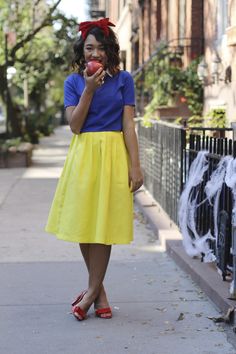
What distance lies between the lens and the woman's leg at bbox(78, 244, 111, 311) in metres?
4.77

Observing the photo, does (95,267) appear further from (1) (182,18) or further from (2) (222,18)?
(1) (182,18)

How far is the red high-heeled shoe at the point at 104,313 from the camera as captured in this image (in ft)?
16.1

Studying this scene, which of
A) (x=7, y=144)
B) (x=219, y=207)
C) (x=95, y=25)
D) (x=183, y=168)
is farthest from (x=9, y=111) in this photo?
(x=95, y=25)

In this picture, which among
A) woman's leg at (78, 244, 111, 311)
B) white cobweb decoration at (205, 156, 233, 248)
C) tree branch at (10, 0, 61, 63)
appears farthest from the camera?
tree branch at (10, 0, 61, 63)

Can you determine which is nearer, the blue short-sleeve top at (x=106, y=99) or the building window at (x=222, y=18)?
the blue short-sleeve top at (x=106, y=99)

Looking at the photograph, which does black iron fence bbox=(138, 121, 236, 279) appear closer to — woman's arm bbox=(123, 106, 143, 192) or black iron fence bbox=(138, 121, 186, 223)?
black iron fence bbox=(138, 121, 186, 223)

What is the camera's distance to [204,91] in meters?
14.9

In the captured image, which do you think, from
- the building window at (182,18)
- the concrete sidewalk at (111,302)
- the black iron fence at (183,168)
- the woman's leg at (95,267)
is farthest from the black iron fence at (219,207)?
the building window at (182,18)

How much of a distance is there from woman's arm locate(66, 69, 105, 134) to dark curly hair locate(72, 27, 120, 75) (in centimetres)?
21

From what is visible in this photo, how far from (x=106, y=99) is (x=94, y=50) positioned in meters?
0.32

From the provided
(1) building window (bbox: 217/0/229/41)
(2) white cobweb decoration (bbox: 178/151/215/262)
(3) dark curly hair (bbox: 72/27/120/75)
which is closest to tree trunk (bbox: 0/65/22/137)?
(1) building window (bbox: 217/0/229/41)

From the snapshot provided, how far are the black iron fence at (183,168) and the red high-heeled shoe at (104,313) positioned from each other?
3.20 feet

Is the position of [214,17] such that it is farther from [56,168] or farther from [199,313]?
[199,313]

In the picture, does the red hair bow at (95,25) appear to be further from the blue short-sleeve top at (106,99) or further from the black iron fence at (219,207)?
the black iron fence at (219,207)
